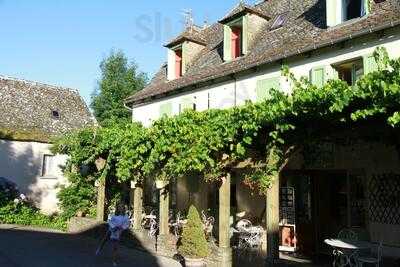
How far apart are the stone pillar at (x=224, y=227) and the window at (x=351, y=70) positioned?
15.7 ft

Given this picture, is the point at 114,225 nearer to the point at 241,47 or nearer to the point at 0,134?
the point at 241,47

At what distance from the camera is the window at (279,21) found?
1663cm

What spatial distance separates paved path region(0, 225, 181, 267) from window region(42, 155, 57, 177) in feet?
23.9

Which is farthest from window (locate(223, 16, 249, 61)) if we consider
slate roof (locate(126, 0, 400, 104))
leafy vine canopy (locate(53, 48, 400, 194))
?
leafy vine canopy (locate(53, 48, 400, 194))

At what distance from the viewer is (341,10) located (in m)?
13.7

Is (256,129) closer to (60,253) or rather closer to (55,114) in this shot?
(60,253)

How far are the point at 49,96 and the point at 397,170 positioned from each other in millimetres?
21361

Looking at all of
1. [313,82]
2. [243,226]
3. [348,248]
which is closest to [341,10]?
[313,82]

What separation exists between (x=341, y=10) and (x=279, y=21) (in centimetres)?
350

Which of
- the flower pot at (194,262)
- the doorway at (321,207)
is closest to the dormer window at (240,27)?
the doorway at (321,207)

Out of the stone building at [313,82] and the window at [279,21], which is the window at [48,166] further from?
the window at [279,21]

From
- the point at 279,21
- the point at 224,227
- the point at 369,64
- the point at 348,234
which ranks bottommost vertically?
the point at 348,234

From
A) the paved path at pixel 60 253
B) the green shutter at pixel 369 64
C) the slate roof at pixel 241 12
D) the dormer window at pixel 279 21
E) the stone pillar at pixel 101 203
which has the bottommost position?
the paved path at pixel 60 253

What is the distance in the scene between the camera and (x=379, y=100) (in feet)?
22.3
